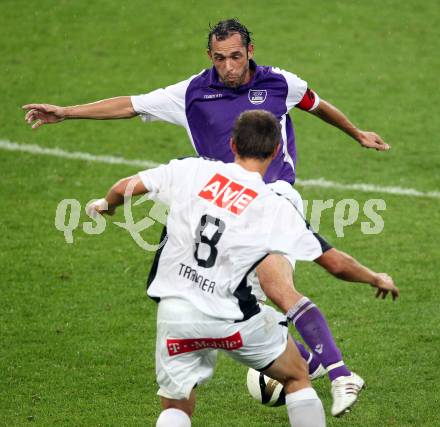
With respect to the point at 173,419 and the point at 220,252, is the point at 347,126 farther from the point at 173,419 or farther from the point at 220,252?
the point at 173,419

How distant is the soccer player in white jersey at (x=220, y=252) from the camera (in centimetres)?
527

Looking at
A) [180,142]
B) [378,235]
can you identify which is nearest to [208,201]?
[378,235]

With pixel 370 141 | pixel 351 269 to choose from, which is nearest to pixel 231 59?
pixel 370 141

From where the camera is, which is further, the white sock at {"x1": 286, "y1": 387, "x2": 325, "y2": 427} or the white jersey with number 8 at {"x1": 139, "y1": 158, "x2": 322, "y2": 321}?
the white sock at {"x1": 286, "y1": 387, "x2": 325, "y2": 427}

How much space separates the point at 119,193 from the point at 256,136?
2.72 ft

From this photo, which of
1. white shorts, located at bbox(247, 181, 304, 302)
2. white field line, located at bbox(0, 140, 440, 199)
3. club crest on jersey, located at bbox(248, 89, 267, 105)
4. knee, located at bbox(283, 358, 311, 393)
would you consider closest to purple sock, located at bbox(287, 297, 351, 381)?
knee, located at bbox(283, 358, 311, 393)

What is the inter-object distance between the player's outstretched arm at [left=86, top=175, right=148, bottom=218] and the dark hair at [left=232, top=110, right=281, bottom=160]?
575 mm

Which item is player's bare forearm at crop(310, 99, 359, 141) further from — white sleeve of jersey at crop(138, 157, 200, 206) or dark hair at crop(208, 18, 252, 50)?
white sleeve of jersey at crop(138, 157, 200, 206)

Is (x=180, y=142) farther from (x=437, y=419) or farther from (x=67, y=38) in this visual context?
(x=437, y=419)

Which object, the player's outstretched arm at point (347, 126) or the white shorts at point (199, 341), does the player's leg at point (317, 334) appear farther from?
the player's outstretched arm at point (347, 126)

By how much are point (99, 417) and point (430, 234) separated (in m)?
4.84

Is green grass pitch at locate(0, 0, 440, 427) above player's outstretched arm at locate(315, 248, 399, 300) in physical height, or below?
below

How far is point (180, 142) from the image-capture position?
1297 centimetres

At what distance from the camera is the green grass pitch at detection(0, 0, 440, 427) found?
Result: 7301 millimetres
